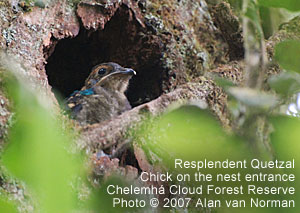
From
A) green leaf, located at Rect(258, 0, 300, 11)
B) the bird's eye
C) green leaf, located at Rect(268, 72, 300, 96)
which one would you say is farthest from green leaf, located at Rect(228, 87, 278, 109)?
the bird's eye

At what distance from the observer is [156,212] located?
1.49 metres

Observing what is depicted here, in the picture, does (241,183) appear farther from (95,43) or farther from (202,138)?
(95,43)

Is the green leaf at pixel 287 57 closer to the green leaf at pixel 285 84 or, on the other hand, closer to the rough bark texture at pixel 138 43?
the green leaf at pixel 285 84

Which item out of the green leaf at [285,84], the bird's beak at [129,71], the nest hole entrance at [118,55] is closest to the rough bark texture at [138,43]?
the nest hole entrance at [118,55]

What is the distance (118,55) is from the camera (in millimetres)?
4152

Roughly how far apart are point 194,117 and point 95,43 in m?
3.10

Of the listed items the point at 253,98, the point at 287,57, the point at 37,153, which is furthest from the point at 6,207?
the point at 287,57

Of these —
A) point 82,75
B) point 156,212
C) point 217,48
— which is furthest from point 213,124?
point 82,75

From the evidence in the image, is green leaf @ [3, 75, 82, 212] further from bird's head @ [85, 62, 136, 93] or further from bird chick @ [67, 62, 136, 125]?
bird's head @ [85, 62, 136, 93]

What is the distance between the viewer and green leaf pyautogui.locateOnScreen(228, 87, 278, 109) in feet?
3.29

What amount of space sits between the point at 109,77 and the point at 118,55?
318mm

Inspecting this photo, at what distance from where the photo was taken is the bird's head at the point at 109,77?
13.8 ft

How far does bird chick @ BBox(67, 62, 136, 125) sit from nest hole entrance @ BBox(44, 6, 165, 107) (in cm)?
9

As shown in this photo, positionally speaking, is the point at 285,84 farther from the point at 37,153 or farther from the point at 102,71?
the point at 102,71
